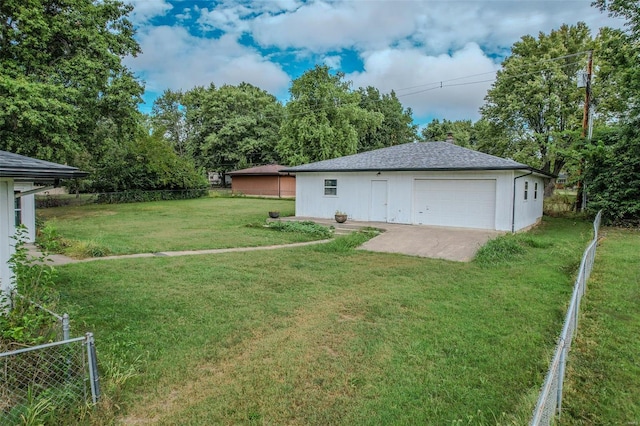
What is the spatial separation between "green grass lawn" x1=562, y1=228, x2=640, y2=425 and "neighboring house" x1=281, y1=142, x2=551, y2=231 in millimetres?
6176

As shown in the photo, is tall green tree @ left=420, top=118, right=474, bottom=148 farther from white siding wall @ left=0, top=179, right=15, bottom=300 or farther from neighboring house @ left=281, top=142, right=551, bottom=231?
white siding wall @ left=0, top=179, right=15, bottom=300

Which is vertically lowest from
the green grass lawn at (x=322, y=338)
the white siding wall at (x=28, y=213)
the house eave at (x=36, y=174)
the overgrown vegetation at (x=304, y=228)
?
the green grass lawn at (x=322, y=338)

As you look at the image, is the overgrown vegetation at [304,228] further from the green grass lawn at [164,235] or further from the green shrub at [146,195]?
the green shrub at [146,195]

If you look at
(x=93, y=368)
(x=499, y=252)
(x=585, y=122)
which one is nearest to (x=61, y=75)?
(x=93, y=368)

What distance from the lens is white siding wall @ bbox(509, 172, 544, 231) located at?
1305 cm

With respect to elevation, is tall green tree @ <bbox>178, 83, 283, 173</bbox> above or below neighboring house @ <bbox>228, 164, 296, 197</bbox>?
above

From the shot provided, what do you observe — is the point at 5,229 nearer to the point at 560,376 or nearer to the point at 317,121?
the point at 560,376

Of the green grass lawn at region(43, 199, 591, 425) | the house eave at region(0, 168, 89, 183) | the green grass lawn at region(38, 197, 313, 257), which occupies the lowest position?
the green grass lawn at region(43, 199, 591, 425)

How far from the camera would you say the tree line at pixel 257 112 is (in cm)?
1498

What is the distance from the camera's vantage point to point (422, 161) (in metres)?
14.7

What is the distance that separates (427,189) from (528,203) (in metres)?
4.18

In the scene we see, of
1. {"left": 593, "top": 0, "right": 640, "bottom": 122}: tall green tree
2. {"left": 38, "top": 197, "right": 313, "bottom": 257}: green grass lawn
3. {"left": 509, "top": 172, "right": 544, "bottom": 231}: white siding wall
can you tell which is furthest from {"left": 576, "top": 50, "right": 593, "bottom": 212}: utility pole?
{"left": 38, "top": 197, "right": 313, "bottom": 257}: green grass lawn

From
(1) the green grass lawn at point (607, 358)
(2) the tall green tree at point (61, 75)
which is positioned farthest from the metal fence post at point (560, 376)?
(2) the tall green tree at point (61, 75)

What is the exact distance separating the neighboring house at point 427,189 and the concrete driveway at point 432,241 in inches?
35.0
